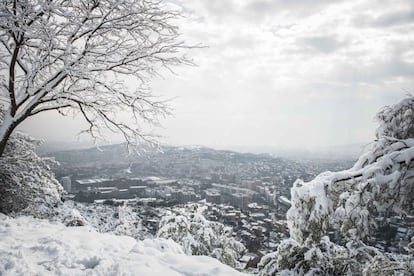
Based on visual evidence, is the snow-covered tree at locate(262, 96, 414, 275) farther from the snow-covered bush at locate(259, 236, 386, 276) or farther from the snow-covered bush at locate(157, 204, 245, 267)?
the snow-covered bush at locate(157, 204, 245, 267)

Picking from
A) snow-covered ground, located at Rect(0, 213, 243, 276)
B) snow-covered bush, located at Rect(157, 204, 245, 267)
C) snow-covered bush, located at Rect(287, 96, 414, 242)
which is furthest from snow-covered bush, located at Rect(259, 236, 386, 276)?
snow-covered bush, located at Rect(157, 204, 245, 267)

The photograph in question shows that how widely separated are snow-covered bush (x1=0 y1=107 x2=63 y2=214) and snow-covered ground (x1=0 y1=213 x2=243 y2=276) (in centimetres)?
362

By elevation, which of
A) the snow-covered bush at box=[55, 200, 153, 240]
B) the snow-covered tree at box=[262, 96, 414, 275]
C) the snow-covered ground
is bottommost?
the snow-covered bush at box=[55, 200, 153, 240]

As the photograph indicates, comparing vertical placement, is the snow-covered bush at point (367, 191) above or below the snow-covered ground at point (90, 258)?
above

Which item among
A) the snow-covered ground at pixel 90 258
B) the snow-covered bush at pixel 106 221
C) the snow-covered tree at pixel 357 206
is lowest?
the snow-covered bush at pixel 106 221

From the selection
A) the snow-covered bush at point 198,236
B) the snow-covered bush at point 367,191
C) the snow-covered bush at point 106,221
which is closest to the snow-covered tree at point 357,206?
the snow-covered bush at point 367,191

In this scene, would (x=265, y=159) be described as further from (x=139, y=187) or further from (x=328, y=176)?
(x=328, y=176)

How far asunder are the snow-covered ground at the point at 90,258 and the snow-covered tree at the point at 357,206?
3.68 feet

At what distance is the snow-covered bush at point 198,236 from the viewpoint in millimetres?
10000

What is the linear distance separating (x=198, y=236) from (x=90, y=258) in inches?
267

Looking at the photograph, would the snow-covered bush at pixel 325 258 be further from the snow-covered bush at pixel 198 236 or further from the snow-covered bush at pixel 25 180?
the snow-covered bush at pixel 25 180

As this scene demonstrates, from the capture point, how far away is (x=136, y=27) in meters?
5.48

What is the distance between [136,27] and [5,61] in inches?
101

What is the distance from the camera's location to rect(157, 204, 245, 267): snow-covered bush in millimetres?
10000
